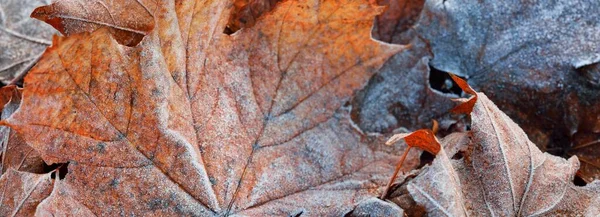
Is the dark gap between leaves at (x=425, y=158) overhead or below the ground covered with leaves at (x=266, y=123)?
below

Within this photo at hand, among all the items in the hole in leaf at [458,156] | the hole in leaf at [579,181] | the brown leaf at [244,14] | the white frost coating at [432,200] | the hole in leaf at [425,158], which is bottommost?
the hole in leaf at [579,181]

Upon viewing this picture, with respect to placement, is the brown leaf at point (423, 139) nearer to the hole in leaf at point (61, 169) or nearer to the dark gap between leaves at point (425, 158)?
the dark gap between leaves at point (425, 158)

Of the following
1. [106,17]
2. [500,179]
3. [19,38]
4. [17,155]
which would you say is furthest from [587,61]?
[19,38]

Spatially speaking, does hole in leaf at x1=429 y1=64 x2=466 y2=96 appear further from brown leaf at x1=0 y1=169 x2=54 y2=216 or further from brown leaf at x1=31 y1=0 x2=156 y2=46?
brown leaf at x1=0 y1=169 x2=54 y2=216

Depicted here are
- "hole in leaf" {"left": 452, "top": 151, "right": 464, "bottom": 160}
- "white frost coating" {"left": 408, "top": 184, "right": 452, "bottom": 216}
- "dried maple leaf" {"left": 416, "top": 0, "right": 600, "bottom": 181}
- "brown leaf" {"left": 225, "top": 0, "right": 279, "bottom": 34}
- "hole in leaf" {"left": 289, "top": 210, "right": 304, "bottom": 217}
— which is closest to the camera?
"white frost coating" {"left": 408, "top": 184, "right": 452, "bottom": 216}

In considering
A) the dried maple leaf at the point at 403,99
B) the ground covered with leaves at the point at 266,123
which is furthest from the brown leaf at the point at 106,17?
the dried maple leaf at the point at 403,99

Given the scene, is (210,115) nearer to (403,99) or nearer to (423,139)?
(423,139)

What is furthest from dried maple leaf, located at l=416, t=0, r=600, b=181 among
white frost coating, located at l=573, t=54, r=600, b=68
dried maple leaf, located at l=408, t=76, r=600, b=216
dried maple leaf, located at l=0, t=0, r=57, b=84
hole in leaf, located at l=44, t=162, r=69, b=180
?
dried maple leaf, located at l=0, t=0, r=57, b=84
